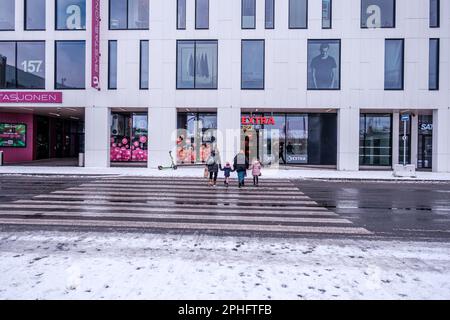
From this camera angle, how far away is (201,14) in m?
24.8

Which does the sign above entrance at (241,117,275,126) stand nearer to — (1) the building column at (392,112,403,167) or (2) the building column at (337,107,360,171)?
(2) the building column at (337,107,360,171)

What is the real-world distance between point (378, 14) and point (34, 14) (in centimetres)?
2592

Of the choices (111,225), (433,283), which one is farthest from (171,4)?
(433,283)

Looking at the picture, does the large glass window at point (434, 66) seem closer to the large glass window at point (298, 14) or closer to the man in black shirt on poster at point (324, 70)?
the man in black shirt on poster at point (324, 70)

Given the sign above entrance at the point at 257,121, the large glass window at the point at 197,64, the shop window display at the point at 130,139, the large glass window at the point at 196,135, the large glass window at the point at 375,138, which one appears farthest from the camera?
the shop window display at the point at 130,139

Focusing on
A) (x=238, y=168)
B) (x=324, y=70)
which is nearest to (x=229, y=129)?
(x=324, y=70)

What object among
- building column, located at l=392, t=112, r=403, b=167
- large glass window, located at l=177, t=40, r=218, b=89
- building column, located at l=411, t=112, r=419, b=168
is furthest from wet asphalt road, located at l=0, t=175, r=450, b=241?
building column, located at l=411, t=112, r=419, b=168

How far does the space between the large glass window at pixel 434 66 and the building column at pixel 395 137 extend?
13.4 ft

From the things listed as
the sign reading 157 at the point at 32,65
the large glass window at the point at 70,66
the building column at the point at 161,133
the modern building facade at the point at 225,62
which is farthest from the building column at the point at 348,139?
the sign reading 157 at the point at 32,65

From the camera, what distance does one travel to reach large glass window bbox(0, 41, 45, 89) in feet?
83.7

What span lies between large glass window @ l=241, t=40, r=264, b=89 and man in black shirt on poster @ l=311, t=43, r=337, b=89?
3862 mm

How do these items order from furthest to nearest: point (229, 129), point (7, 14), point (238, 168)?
point (7, 14) < point (229, 129) < point (238, 168)

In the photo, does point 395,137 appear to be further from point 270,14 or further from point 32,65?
point 32,65

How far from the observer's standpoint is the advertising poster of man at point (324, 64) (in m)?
24.4
